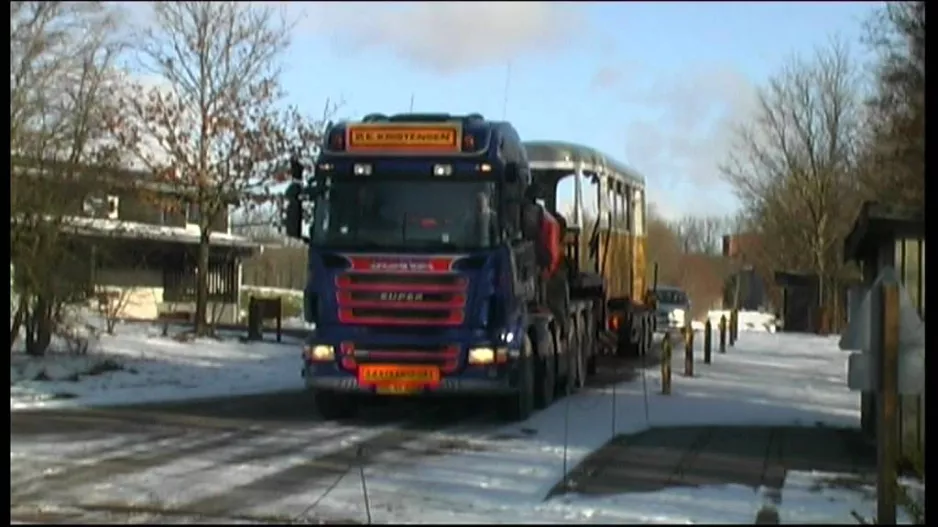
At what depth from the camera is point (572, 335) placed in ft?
68.1

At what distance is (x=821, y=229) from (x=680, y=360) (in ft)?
24.2

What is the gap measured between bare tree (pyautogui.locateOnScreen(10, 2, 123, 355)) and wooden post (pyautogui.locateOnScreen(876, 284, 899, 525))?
1526cm

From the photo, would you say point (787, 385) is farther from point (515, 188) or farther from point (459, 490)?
point (459, 490)

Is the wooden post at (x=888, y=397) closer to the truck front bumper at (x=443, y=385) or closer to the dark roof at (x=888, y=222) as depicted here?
the dark roof at (x=888, y=222)

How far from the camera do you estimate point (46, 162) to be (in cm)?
2245

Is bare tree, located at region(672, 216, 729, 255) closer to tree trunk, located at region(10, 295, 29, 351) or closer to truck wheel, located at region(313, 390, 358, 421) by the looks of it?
truck wheel, located at region(313, 390, 358, 421)

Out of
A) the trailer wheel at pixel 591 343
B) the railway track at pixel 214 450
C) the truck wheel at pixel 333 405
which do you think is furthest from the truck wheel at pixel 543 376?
the trailer wheel at pixel 591 343

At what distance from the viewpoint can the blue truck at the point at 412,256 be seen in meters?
16.0

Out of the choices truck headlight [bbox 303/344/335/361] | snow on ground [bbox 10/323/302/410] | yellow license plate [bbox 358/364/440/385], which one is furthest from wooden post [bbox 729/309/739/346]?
snow on ground [bbox 10/323/302/410]

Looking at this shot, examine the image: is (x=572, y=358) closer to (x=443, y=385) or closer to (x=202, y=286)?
(x=443, y=385)

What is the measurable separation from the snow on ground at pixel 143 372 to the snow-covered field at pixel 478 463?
99mm
